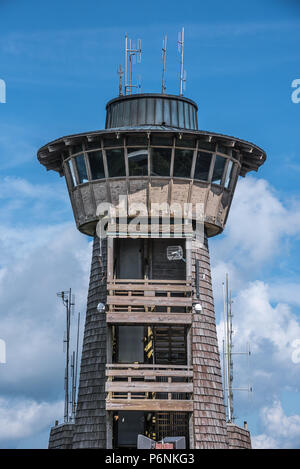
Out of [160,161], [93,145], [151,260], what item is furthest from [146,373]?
[93,145]

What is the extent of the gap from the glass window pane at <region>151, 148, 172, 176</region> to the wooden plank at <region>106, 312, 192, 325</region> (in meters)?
7.15

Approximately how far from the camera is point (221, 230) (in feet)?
173

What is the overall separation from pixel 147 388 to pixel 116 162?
11127 mm

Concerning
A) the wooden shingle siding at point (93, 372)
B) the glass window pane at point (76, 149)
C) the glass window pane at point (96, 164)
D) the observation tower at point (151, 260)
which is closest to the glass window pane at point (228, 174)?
the observation tower at point (151, 260)

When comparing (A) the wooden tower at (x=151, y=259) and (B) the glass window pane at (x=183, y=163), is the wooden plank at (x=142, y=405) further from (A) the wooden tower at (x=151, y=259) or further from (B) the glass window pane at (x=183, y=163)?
(B) the glass window pane at (x=183, y=163)

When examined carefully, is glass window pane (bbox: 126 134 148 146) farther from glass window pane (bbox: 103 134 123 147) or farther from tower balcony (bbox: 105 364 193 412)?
tower balcony (bbox: 105 364 193 412)

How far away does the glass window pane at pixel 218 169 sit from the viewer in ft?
169

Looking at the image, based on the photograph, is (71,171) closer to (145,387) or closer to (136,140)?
(136,140)

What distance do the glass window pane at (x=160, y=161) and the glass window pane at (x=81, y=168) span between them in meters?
3.55

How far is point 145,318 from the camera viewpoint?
4734cm

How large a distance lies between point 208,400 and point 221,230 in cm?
866
